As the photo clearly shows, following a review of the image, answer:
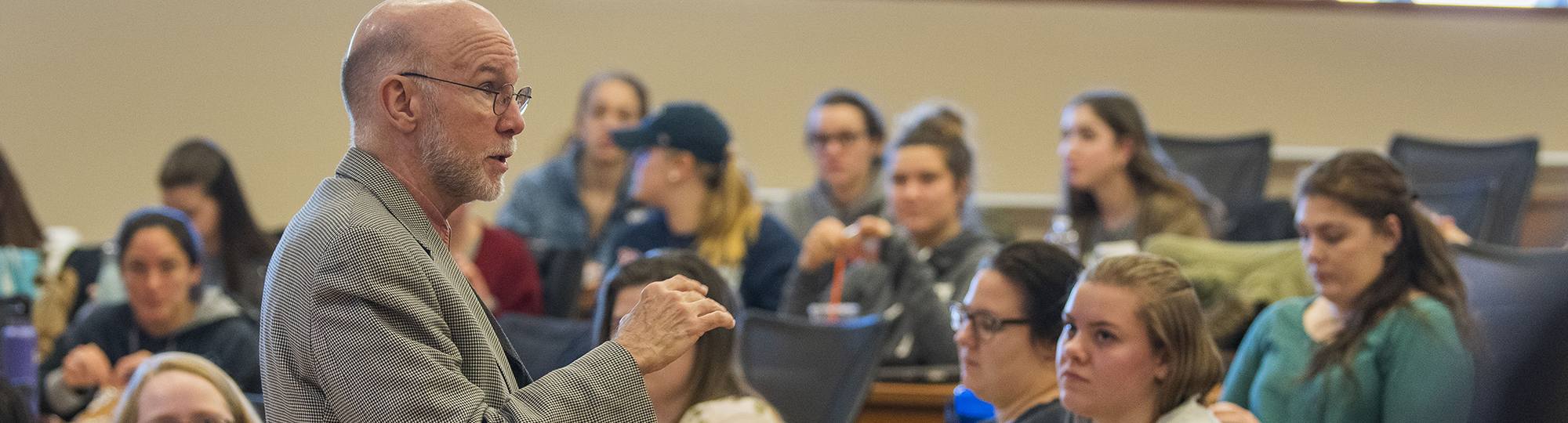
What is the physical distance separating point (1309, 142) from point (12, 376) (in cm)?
471

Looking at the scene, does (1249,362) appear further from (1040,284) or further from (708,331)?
(708,331)

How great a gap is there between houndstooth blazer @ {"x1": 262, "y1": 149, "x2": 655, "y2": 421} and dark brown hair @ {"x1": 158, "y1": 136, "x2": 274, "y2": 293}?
8.87ft

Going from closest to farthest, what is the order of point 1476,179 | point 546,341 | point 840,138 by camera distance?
1. point 546,341
2. point 840,138
3. point 1476,179

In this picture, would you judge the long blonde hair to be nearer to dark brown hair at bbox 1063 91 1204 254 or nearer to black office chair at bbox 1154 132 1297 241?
dark brown hair at bbox 1063 91 1204 254

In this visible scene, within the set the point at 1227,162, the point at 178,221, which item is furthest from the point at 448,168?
the point at 1227,162

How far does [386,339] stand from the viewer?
1.11 m

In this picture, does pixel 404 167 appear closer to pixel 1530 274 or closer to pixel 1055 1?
pixel 1530 274

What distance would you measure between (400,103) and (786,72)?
A: 4281 millimetres

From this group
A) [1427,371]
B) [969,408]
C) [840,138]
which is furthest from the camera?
[840,138]

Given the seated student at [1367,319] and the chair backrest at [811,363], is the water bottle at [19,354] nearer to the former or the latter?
the chair backrest at [811,363]

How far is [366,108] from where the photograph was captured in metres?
1.28

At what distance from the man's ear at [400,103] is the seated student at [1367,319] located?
1.33m

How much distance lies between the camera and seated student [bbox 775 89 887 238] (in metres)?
3.80

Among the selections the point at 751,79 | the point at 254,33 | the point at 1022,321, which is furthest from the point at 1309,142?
the point at 254,33
